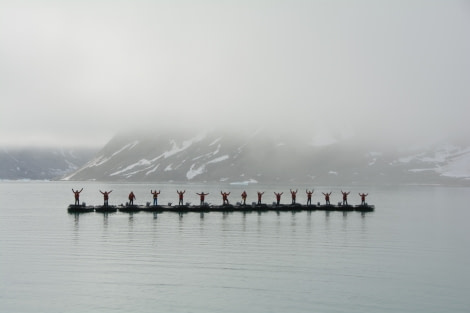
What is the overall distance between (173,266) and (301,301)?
1367cm

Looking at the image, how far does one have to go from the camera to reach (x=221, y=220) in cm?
8450

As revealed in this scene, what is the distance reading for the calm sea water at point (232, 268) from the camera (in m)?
33.0

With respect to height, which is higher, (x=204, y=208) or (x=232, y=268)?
→ (x=204, y=208)

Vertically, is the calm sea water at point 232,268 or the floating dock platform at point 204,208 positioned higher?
the floating dock platform at point 204,208

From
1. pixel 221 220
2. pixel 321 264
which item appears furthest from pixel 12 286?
pixel 221 220

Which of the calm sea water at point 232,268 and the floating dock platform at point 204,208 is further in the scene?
the floating dock platform at point 204,208

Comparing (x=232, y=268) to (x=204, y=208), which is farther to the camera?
(x=204, y=208)

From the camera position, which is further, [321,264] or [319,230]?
[319,230]

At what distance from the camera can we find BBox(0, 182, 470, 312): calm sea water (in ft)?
108

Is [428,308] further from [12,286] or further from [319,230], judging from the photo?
[319,230]

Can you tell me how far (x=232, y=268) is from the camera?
140 feet

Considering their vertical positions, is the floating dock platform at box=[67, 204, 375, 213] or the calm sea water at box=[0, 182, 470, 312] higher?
the floating dock platform at box=[67, 204, 375, 213]

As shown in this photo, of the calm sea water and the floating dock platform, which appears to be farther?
the floating dock platform

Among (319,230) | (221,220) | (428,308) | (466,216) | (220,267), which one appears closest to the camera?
(428,308)
